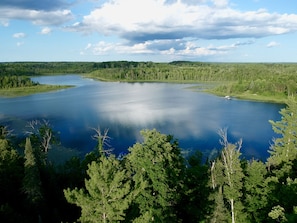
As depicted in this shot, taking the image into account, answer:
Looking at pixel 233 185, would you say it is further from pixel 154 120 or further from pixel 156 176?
pixel 154 120

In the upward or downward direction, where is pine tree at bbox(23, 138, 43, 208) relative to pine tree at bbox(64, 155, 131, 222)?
downward

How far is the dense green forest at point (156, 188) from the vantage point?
41.5 feet

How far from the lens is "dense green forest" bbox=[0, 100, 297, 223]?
1264 centimetres

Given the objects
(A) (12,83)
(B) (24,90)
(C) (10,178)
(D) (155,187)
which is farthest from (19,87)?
(D) (155,187)

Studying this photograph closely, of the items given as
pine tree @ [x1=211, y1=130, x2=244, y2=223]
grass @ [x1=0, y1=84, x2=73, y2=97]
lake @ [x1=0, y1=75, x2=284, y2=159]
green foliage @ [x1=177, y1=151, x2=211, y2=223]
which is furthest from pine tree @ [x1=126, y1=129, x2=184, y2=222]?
grass @ [x1=0, y1=84, x2=73, y2=97]

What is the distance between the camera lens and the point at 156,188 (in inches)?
706

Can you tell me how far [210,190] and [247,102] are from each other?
74.8 m

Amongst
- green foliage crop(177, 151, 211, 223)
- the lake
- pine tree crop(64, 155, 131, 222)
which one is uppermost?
pine tree crop(64, 155, 131, 222)

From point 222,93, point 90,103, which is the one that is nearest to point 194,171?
point 90,103

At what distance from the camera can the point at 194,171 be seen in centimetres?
2606

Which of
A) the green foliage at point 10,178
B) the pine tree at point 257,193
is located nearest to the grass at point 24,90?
the green foliage at point 10,178

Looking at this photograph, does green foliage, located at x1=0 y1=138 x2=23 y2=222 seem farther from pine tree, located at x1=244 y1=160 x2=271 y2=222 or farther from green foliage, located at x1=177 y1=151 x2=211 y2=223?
pine tree, located at x1=244 y1=160 x2=271 y2=222

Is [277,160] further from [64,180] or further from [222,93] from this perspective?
[222,93]

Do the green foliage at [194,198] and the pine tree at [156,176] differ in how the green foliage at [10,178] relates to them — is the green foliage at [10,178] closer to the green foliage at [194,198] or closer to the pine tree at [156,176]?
the pine tree at [156,176]
